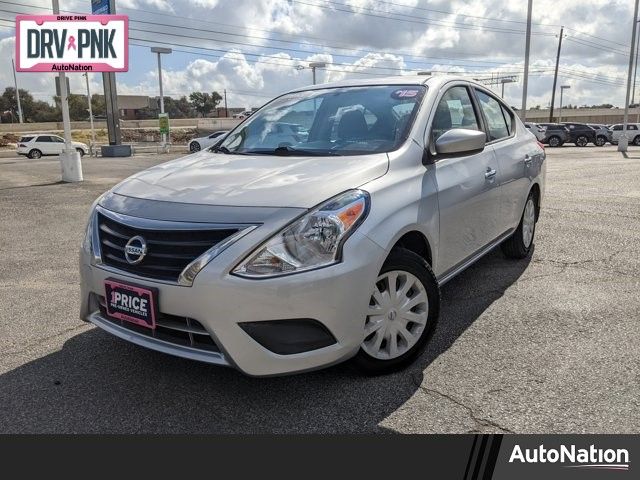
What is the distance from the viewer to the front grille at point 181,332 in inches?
104

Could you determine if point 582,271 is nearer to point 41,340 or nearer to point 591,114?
point 41,340

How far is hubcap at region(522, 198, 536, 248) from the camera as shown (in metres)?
5.29

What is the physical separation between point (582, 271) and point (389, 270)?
297 cm

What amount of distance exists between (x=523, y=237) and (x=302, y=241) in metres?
3.41

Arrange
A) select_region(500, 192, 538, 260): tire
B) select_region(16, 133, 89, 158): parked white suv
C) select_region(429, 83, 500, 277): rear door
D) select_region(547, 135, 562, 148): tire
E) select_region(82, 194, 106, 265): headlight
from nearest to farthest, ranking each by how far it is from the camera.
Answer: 1. select_region(82, 194, 106, 265): headlight
2. select_region(429, 83, 500, 277): rear door
3. select_region(500, 192, 538, 260): tire
4. select_region(16, 133, 89, 158): parked white suv
5. select_region(547, 135, 562, 148): tire

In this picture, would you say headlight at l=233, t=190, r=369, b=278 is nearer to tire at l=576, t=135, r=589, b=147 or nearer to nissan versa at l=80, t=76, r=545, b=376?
nissan versa at l=80, t=76, r=545, b=376

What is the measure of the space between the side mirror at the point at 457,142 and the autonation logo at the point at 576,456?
5.75 feet

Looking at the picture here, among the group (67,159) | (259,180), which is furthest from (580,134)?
(259,180)

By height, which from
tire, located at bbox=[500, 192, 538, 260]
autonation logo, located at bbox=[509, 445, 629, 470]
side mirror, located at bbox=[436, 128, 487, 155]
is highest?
side mirror, located at bbox=[436, 128, 487, 155]

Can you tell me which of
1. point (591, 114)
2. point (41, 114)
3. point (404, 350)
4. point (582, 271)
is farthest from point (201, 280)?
point (41, 114)

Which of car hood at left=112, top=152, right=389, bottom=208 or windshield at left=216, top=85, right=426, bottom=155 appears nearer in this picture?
car hood at left=112, top=152, right=389, bottom=208

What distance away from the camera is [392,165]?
316 centimetres

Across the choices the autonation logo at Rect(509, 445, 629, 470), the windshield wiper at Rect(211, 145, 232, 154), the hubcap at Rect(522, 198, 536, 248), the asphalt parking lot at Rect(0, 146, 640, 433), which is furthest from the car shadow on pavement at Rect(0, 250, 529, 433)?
the hubcap at Rect(522, 198, 536, 248)

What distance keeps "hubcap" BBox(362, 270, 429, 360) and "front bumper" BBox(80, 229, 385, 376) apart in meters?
0.17
